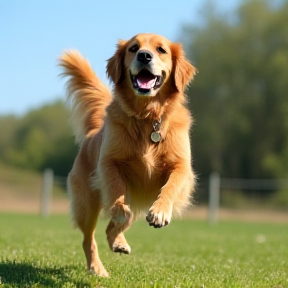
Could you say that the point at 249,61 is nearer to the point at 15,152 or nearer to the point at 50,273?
the point at 15,152

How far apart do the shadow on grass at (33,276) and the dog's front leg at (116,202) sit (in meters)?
0.46

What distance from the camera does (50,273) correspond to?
16.7 feet

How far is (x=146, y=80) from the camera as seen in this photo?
5.45 metres

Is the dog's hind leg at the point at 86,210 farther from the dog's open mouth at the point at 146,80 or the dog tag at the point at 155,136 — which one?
the dog's open mouth at the point at 146,80

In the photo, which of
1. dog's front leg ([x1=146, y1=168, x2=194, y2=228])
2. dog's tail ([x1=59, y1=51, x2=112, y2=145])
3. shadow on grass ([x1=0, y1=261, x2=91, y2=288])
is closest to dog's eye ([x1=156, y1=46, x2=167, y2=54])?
dog's front leg ([x1=146, y1=168, x2=194, y2=228])

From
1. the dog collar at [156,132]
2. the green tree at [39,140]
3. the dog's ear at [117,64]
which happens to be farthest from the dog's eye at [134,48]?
the green tree at [39,140]

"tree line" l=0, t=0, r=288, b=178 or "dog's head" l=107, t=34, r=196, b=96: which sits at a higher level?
"tree line" l=0, t=0, r=288, b=178

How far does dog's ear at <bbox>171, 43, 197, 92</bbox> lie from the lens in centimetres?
564

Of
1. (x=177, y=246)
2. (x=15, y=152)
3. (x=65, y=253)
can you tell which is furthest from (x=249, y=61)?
(x=65, y=253)

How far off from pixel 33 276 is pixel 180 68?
2422mm

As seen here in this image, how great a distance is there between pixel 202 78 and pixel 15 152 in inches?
749

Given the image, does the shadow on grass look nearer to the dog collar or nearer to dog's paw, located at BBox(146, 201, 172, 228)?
dog's paw, located at BBox(146, 201, 172, 228)

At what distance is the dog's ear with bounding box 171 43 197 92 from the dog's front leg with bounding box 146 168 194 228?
2.93 ft

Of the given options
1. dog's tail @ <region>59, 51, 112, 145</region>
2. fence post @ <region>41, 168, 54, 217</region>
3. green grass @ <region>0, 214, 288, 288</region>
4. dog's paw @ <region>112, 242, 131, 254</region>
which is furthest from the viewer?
fence post @ <region>41, 168, 54, 217</region>
